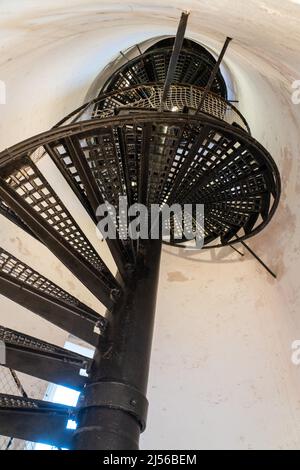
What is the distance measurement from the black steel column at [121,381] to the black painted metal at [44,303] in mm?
96

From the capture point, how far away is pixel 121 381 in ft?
5.40

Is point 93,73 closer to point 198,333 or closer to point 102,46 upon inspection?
point 102,46

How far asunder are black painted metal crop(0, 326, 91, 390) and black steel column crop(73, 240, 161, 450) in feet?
0.27

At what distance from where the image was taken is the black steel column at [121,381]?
1.48m

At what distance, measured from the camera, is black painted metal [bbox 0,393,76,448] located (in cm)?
163

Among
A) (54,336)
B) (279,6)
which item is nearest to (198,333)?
(54,336)

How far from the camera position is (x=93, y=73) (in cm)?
367

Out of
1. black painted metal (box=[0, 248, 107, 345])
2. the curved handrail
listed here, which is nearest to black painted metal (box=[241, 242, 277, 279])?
the curved handrail

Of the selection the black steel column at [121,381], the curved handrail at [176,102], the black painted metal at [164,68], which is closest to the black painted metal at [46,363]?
the black steel column at [121,381]

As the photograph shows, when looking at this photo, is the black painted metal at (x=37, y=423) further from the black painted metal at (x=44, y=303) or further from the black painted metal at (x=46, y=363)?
the black painted metal at (x=44, y=303)

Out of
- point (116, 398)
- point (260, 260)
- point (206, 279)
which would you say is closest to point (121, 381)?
point (116, 398)

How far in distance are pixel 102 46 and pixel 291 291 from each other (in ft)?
8.56

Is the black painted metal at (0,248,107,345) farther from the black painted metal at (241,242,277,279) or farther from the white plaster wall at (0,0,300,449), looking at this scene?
the black painted metal at (241,242,277,279)

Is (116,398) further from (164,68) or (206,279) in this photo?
(164,68)
